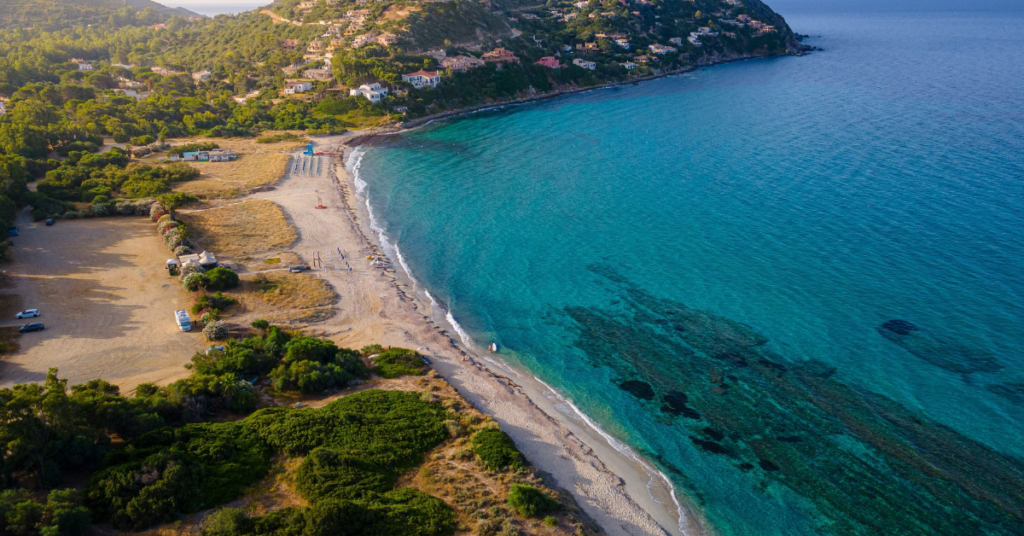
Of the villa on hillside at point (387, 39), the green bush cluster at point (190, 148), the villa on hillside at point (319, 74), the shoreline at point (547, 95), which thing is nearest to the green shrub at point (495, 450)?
the green bush cluster at point (190, 148)

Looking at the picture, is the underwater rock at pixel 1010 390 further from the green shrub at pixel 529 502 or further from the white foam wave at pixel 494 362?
the green shrub at pixel 529 502

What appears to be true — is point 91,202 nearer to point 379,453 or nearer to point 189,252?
point 189,252

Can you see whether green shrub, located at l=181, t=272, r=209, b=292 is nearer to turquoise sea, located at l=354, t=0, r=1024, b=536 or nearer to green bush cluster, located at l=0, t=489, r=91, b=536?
turquoise sea, located at l=354, t=0, r=1024, b=536

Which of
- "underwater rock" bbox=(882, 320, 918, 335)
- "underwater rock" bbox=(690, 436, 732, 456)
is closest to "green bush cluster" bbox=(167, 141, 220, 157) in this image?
"underwater rock" bbox=(690, 436, 732, 456)

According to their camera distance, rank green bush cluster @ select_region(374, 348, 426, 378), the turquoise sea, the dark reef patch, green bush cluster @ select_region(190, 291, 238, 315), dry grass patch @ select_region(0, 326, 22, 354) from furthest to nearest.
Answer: green bush cluster @ select_region(190, 291, 238, 315), green bush cluster @ select_region(374, 348, 426, 378), dry grass patch @ select_region(0, 326, 22, 354), the turquoise sea, the dark reef patch

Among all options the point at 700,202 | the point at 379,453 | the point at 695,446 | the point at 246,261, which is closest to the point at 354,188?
the point at 246,261

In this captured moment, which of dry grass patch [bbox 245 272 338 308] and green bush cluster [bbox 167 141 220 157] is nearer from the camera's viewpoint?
dry grass patch [bbox 245 272 338 308]

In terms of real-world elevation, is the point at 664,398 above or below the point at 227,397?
below
